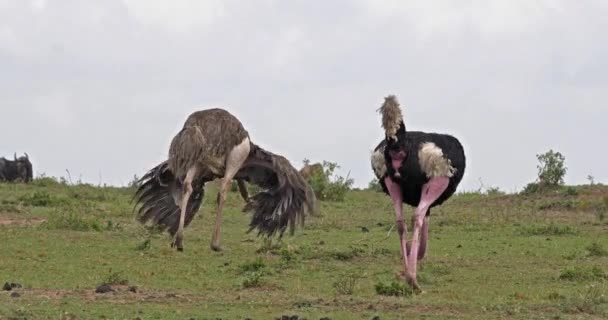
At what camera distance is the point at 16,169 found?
2820 centimetres

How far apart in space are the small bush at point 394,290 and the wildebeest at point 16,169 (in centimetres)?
1800

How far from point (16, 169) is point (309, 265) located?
15.9 meters

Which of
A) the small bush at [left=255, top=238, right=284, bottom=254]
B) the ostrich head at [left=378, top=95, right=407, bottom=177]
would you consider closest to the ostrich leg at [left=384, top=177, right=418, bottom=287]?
the ostrich head at [left=378, top=95, right=407, bottom=177]

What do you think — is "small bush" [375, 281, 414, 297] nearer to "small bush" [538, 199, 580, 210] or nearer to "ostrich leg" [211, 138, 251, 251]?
"ostrich leg" [211, 138, 251, 251]

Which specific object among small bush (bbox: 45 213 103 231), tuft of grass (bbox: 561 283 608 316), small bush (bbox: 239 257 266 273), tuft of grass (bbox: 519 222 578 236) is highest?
tuft of grass (bbox: 519 222 578 236)

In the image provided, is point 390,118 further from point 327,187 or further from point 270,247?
point 327,187

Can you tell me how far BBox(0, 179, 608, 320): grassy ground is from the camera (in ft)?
33.6

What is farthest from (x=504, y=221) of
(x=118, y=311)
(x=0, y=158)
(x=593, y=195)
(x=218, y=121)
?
(x=0, y=158)

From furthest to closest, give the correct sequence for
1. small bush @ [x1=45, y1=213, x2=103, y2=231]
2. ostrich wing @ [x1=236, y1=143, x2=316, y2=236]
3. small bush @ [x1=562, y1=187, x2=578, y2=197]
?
small bush @ [x1=562, y1=187, x2=578, y2=197] < small bush @ [x1=45, y1=213, x2=103, y2=231] < ostrich wing @ [x1=236, y1=143, x2=316, y2=236]

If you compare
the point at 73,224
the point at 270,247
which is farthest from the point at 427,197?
the point at 73,224

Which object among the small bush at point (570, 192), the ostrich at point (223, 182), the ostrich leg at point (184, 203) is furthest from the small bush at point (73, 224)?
the small bush at point (570, 192)

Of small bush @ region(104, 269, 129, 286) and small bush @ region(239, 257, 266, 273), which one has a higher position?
small bush @ region(239, 257, 266, 273)

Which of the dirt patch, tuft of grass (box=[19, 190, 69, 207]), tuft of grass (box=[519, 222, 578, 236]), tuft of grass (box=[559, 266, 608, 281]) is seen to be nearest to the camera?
tuft of grass (box=[559, 266, 608, 281])

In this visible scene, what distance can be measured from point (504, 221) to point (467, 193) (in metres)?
6.82
